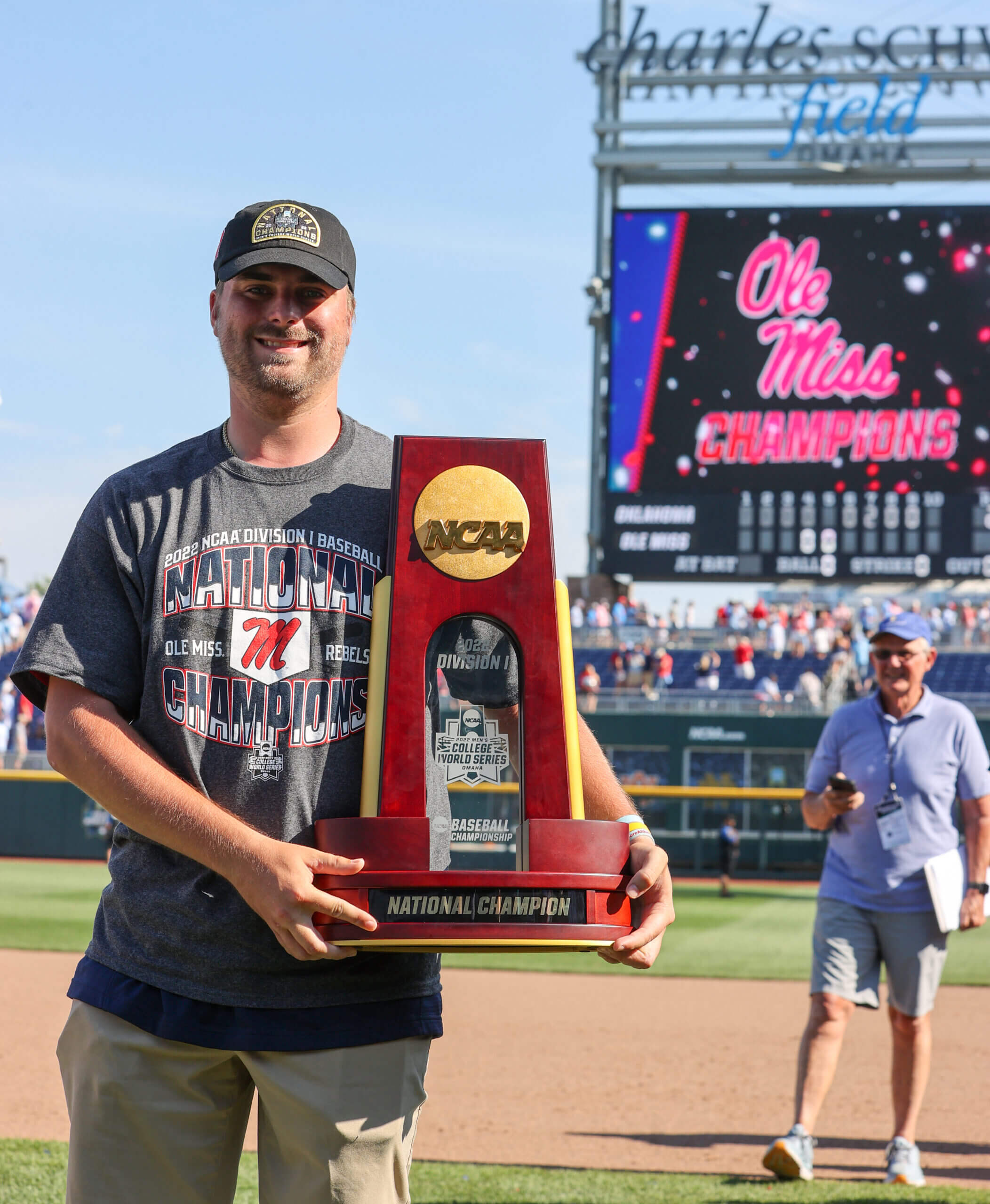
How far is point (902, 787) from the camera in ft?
16.1

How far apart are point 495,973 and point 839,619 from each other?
17.5m

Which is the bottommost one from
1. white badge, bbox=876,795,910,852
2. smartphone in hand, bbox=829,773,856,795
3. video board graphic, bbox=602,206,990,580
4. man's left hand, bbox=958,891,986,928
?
man's left hand, bbox=958,891,986,928

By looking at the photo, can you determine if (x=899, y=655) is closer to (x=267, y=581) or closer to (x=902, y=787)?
(x=902, y=787)

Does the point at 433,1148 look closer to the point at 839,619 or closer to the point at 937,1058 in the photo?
the point at 937,1058

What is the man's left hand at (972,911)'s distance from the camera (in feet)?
15.9

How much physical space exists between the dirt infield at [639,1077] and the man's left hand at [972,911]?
0.86 m

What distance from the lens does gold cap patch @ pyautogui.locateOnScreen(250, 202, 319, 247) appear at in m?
2.04

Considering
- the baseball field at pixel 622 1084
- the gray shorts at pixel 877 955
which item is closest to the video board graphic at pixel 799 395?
the baseball field at pixel 622 1084

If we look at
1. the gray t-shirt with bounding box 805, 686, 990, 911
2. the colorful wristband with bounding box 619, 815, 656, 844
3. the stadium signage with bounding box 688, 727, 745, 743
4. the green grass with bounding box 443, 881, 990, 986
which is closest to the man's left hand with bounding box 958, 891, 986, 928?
the gray t-shirt with bounding box 805, 686, 990, 911

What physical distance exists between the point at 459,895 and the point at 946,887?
340 centimetres

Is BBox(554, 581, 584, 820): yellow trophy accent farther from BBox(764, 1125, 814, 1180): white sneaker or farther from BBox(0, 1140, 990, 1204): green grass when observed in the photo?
BBox(764, 1125, 814, 1180): white sneaker

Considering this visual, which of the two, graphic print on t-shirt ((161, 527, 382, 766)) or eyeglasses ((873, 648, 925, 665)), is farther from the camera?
eyeglasses ((873, 648, 925, 665))

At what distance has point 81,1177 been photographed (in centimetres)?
198

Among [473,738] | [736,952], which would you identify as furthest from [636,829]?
[736,952]
